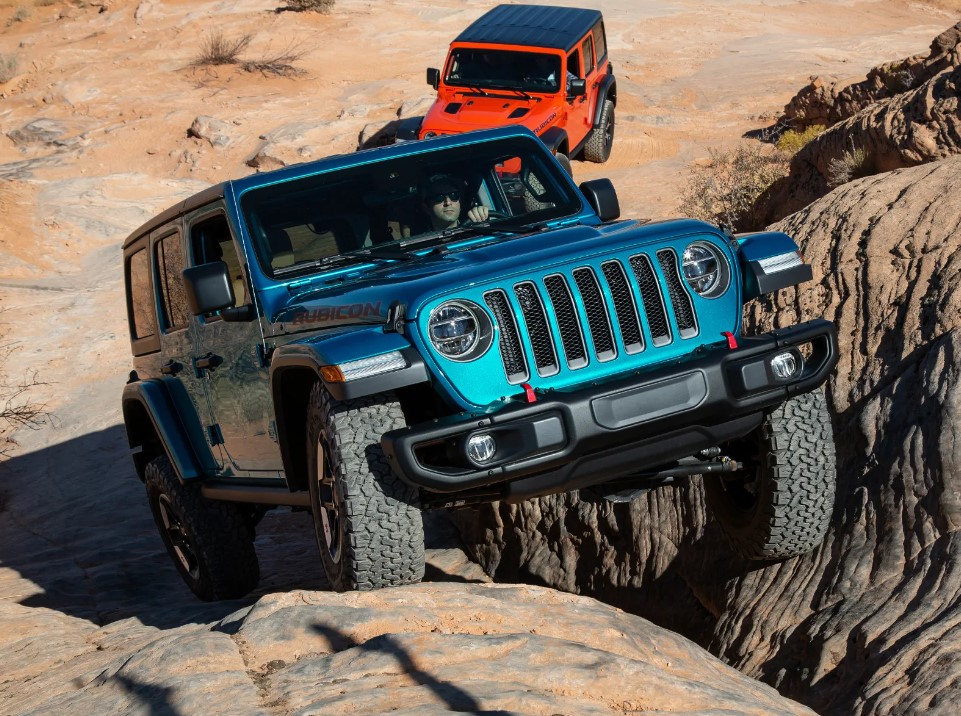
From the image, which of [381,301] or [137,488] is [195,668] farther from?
[137,488]

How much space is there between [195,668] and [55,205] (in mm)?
16418

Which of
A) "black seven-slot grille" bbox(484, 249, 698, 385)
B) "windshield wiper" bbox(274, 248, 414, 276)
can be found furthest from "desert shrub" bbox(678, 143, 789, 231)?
"black seven-slot grille" bbox(484, 249, 698, 385)

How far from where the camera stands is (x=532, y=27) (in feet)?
56.5

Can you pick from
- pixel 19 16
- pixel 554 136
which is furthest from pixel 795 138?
pixel 19 16

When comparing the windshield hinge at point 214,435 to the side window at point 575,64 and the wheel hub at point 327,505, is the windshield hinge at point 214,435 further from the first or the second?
the side window at point 575,64

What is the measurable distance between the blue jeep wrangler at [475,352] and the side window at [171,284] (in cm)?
11

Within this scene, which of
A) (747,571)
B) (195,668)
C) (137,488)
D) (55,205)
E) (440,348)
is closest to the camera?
(195,668)

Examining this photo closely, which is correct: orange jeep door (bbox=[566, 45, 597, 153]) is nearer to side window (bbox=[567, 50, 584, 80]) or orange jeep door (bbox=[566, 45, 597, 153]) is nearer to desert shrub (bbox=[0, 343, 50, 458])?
side window (bbox=[567, 50, 584, 80])

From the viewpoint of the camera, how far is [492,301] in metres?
4.25

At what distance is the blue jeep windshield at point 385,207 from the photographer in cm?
529

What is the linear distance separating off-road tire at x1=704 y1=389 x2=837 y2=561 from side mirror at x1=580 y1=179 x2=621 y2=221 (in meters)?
1.24

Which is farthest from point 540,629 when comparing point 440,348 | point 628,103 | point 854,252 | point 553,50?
point 628,103

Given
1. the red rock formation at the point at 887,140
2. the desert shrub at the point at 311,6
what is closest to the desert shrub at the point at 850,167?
the red rock formation at the point at 887,140

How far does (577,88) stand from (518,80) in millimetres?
838
